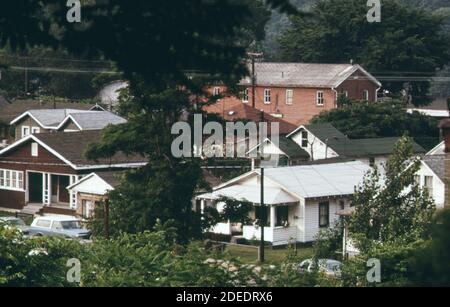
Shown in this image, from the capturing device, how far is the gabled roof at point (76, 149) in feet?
131

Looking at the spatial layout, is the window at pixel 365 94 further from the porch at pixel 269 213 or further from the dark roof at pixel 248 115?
the porch at pixel 269 213

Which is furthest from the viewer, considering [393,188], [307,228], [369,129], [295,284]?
[369,129]

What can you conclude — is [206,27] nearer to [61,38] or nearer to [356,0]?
[61,38]

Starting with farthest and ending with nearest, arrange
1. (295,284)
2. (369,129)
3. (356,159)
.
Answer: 1. (369,129)
2. (356,159)
3. (295,284)

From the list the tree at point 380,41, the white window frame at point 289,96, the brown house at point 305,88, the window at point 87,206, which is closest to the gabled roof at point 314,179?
the window at point 87,206

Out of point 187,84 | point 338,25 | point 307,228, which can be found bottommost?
point 307,228

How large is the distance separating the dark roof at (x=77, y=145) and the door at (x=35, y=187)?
6.32 feet

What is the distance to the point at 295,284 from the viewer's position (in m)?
13.2

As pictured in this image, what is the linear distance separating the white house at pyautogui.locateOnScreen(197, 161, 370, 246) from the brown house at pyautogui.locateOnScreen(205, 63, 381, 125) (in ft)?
68.2

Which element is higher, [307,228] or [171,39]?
[171,39]

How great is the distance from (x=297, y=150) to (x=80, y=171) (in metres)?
10.2

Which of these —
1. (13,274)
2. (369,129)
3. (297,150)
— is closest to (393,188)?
(13,274)

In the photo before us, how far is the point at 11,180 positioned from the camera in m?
43.0

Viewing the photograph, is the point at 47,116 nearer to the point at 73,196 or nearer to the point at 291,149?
the point at 73,196
